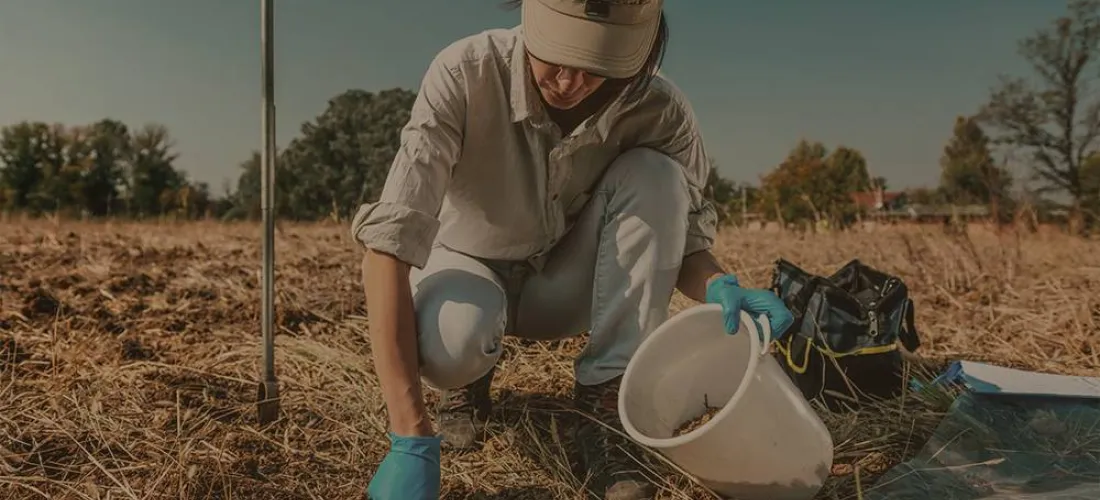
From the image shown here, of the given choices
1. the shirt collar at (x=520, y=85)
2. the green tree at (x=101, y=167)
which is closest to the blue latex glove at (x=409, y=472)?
the shirt collar at (x=520, y=85)

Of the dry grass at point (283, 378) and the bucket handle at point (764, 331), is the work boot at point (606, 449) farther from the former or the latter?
the bucket handle at point (764, 331)

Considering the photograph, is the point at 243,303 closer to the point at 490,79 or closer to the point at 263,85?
the point at 263,85

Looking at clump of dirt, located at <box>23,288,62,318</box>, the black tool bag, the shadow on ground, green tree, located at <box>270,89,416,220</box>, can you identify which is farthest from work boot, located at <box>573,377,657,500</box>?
green tree, located at <box>270,89,416,220</box>

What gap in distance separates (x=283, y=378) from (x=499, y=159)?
37.9 inches

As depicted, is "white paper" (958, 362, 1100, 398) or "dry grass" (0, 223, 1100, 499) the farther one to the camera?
"white paper" (958, 362, 1100, 398)

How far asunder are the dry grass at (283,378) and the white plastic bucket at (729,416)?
11cm

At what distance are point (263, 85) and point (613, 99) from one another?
0.75 m

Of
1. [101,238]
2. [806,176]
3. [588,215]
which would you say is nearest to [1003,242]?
[588,215]

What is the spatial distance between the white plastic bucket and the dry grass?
0.11 m

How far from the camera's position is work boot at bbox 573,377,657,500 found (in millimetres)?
1420

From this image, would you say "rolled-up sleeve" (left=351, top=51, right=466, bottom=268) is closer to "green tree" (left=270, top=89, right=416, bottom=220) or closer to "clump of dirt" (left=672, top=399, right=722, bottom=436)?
"clump of dirt" (left=672, top=399, right=722, bottom=436)

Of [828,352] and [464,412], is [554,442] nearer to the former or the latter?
[464,412]

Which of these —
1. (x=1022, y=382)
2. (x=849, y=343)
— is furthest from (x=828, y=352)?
(x=1022, y=382)

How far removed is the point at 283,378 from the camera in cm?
210
